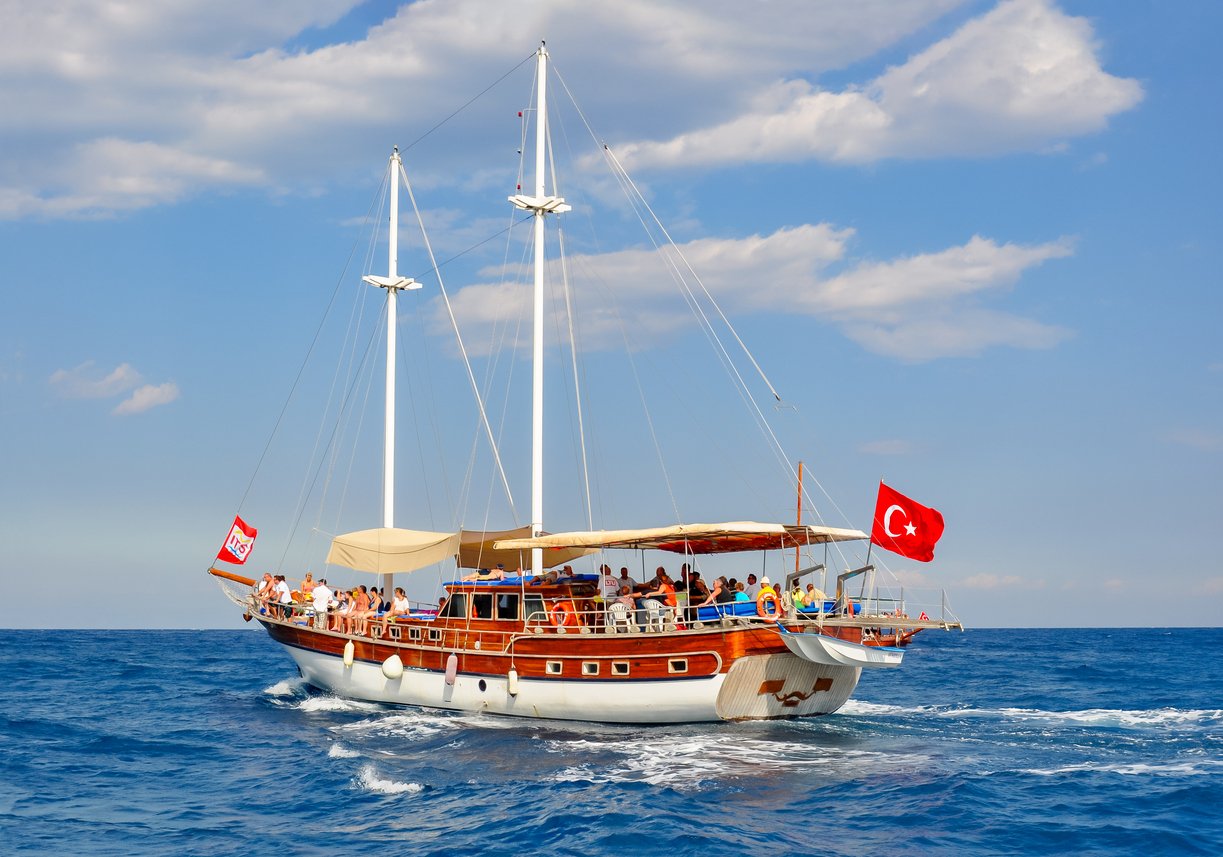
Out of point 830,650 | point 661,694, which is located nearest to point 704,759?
point 661,694

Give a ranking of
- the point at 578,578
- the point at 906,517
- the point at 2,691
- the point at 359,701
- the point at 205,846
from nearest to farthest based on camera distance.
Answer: the point at 205,846 → the point at 906,517 → the point at 578,578 → the point at 359,701 → the point at 2,691

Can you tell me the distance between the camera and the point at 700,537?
2861 centimetres

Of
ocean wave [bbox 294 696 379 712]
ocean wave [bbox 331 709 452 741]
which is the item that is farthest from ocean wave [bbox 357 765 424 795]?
ocean wave [bbox 294 696 379 712]

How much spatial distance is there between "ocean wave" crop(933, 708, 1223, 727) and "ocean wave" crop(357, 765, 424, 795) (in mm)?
17932

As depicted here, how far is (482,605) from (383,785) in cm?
→ 907

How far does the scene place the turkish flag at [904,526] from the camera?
24906mm

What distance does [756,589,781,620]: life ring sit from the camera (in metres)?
26.9

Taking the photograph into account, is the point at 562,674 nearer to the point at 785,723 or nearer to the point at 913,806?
the point at 785,723

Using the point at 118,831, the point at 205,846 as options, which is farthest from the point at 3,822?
the point at 205,846

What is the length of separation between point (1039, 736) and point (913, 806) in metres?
10.1

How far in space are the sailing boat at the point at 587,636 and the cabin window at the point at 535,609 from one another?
4 centimetres

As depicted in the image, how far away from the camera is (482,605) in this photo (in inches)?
1223

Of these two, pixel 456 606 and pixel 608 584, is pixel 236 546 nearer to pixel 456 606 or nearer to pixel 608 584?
pixel 456 606

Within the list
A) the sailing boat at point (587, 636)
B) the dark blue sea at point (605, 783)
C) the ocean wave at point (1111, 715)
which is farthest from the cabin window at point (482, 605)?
the ocean wave at point (1111, 715)
